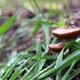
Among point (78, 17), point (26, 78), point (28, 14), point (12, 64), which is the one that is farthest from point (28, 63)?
point (28, 14)

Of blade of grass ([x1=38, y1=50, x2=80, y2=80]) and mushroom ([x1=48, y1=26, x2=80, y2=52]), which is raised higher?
mushroom ([x1=48, y1=26, x2=80, y2=52])

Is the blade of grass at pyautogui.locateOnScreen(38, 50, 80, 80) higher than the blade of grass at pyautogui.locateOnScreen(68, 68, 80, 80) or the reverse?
higher

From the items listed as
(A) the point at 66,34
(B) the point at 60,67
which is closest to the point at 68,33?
(A) the point at 66,34

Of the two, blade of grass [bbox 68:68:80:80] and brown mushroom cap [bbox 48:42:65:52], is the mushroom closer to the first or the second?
brown mushroom cap [bbox 48:42:65:52]

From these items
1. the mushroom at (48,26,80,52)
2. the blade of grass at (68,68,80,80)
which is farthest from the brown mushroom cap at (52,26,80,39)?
the blade of grass at (68,68,80,80)

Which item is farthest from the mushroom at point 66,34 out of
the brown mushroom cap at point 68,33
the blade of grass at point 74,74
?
the blade of grass at point 74,74

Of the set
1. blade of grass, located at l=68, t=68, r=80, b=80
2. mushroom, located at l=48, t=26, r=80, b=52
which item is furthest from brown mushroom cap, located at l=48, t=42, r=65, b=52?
blade of grass, located at l=68, t=68, r=80, b=80

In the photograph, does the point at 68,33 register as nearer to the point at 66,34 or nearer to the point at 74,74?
the point at 66,34

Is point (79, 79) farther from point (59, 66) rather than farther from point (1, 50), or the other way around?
point (1, 50)

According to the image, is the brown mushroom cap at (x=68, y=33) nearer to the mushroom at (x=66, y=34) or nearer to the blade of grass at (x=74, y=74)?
the mushroom at (x=66, y=34)

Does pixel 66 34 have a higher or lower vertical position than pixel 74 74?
higher

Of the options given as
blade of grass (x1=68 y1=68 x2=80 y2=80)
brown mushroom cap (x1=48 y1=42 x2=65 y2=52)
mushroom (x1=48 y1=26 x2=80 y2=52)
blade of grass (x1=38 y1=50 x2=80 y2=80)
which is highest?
mushroom (x1=48 y1=26 x2=80 y2=52)
